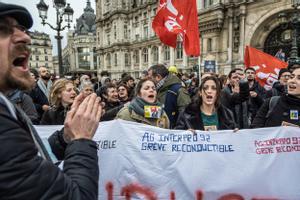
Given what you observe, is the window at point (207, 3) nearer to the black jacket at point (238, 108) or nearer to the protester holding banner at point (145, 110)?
the black jacket at point (238, 108)

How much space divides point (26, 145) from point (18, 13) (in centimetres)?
53

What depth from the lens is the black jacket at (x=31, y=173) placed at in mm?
905

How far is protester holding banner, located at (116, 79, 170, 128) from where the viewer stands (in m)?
3.65

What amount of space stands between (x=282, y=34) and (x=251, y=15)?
10.0 ft

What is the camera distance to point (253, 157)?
2.95 meters

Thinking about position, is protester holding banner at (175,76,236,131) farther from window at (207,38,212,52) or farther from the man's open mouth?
window at (207,38,212,52)

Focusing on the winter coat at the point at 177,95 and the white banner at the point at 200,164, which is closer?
the white banner at the point at 200,164

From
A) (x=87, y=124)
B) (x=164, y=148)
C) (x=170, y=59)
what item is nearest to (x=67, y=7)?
(x=164, y=148)

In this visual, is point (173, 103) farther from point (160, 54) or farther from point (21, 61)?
point (160, 54)

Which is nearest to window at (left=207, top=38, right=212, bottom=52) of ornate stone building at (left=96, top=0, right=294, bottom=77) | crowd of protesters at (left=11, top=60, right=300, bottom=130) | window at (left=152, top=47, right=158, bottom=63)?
ornate stone building at (left=96, top=0, right=294, bottom=77)

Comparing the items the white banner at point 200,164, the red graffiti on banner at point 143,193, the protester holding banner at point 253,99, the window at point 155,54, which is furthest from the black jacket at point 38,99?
the window at point 155,54

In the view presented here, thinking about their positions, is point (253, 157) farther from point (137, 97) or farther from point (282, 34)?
point (282, 34)

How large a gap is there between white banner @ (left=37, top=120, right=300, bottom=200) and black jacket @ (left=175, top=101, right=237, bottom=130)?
1.36ft

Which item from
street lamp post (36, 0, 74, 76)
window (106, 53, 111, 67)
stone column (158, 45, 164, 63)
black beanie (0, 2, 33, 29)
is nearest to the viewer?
black beanie (0, 2, 33, 29)
